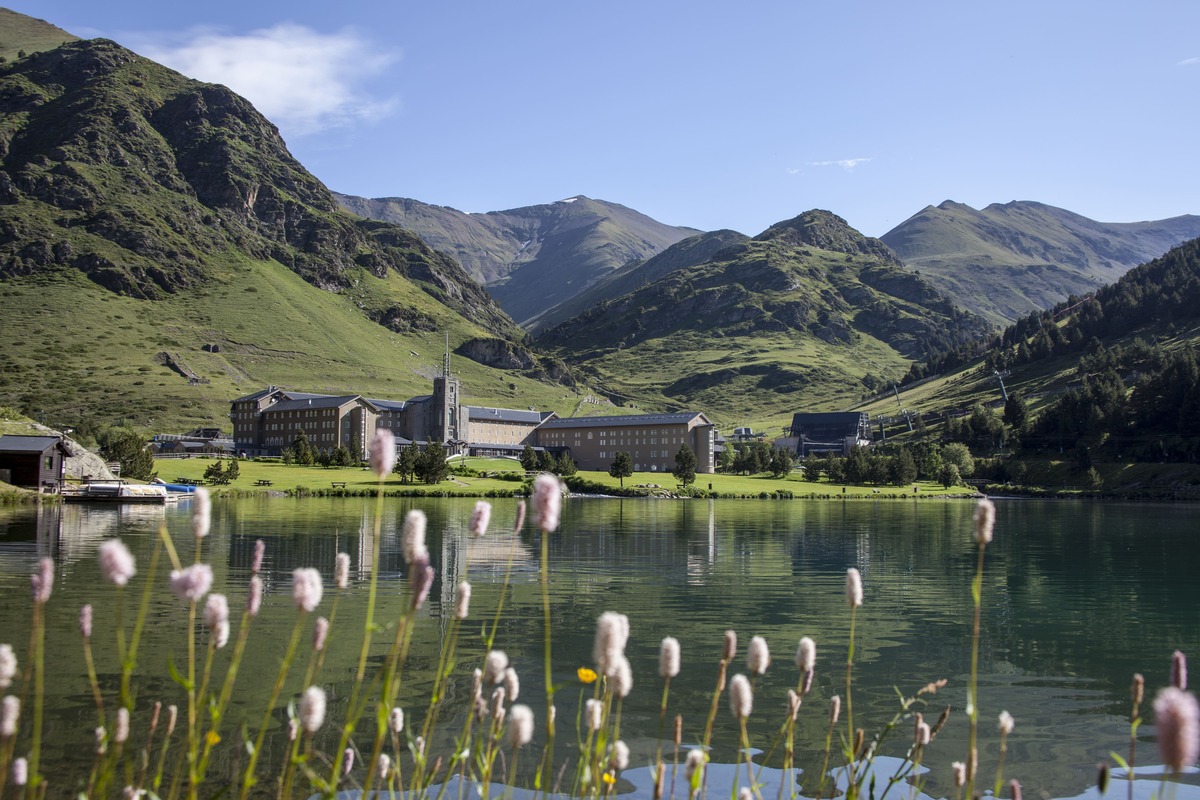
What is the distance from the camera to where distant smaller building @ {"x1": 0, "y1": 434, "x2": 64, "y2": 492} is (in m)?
78.6

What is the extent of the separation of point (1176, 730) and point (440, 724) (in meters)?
14.0

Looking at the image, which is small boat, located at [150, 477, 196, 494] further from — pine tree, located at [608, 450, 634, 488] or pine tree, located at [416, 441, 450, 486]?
pine tree, located at [608, 450, 634, 488]

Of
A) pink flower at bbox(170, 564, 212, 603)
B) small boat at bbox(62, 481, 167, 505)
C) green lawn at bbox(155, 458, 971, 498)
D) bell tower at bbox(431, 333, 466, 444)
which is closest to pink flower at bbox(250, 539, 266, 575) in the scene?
pink flower at bbox(170, 564, 212, 603)

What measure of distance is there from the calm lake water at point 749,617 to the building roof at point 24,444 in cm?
1678

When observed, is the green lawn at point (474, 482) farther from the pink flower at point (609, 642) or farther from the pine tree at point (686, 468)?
the pink flower at point (609, 642)

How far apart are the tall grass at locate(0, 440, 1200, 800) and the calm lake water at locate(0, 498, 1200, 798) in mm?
391

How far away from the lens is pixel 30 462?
3169 inches

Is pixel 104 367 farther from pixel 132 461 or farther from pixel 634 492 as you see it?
pixel 634 492

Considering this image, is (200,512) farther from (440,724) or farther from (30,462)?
(30,462)

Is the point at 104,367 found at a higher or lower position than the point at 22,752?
higher

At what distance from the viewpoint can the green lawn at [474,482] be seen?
109 m

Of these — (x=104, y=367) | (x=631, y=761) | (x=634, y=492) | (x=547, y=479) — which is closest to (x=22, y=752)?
(x=631, y=761)

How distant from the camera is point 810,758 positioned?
14.9 meters

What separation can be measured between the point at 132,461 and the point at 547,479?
103842mm
